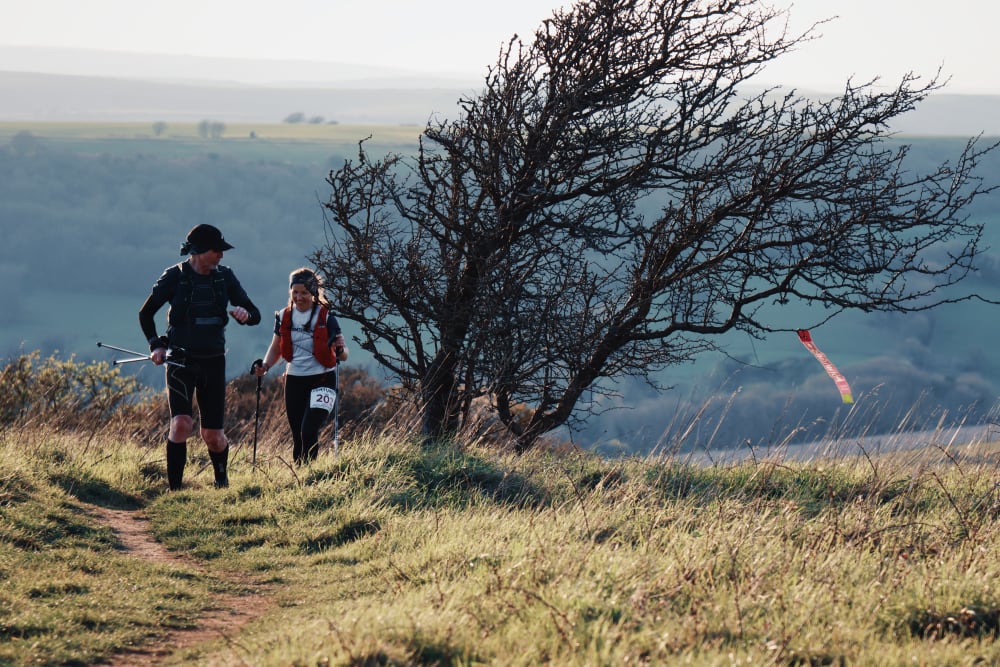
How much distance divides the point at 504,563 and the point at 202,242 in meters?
4.19

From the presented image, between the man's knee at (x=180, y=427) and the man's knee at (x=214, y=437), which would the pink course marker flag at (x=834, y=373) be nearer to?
the man's knee at (x=214, y=437)

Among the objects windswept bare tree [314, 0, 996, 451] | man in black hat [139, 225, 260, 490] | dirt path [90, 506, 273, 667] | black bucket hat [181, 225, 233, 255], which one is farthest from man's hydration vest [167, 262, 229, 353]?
windswept bare tree [314, 0, 996, 451]

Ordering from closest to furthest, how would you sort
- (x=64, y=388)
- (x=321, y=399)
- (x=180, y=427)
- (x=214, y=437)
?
(x=180, y=427) < (x=214, y=437) < (x=321, y=399) < (x=64, y=388)

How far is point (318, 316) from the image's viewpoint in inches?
353

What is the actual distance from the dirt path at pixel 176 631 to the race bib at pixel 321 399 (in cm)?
190

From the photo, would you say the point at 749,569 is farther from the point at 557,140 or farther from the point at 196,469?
the point at 557,140

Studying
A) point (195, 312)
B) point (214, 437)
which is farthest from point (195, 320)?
point (214, 437)

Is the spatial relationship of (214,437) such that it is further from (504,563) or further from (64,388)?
(64,388)

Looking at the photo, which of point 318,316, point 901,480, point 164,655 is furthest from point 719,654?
point 318,316

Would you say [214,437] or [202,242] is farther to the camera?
[214,437]

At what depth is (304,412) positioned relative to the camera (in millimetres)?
9211

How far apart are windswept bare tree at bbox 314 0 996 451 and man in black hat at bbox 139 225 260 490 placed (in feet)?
11.6

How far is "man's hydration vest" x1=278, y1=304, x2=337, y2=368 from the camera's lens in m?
9.00

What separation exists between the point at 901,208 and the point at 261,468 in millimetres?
8511
